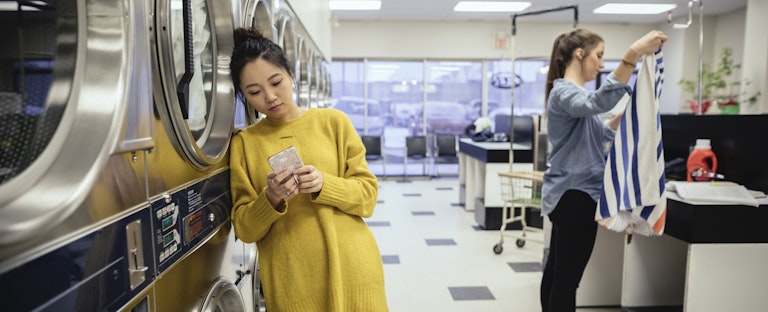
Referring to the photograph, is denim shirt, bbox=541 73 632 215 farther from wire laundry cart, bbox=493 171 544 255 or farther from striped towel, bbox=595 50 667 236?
wire laundry cart, bbox=493 171 544 255

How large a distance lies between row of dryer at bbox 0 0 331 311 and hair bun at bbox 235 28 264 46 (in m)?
0.27

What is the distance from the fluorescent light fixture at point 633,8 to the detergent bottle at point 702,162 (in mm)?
5355

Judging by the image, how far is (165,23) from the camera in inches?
42.6

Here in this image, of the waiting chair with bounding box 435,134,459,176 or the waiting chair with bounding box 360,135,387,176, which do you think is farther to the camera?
the waiting chair with bounding box 435,134,459,176

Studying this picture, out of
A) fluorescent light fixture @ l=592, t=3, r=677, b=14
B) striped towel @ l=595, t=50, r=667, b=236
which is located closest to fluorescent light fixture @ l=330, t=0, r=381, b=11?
fluorescent light fixture @ l=592, t=3, r=677, b=14

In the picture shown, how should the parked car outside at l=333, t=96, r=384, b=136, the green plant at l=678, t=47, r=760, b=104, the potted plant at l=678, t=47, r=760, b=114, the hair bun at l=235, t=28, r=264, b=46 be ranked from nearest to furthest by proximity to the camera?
the hair bun at l=235, t=28, r=264, b=46 < the potted plant at l=678, t=47, r=760, b=114 < the green plant at l=678, t=47, r=760, b=104 < the parked car outside at l=333, t=96, r=384, b=136

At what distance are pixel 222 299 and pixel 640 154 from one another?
1596 millimetres

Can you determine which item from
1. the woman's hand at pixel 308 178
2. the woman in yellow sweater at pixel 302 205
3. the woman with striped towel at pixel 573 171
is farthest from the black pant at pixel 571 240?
the woman's hand at pixel 308 178

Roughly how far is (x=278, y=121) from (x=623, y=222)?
1424 mm

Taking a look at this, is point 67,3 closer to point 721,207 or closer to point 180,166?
point 180,166

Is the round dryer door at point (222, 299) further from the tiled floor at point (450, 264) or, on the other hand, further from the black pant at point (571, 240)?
the tiled floor at point (450, 264)

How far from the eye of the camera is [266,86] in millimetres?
1316

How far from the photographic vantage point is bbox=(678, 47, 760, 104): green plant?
6539 millimetres

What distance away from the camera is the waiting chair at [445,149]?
27.6ft
